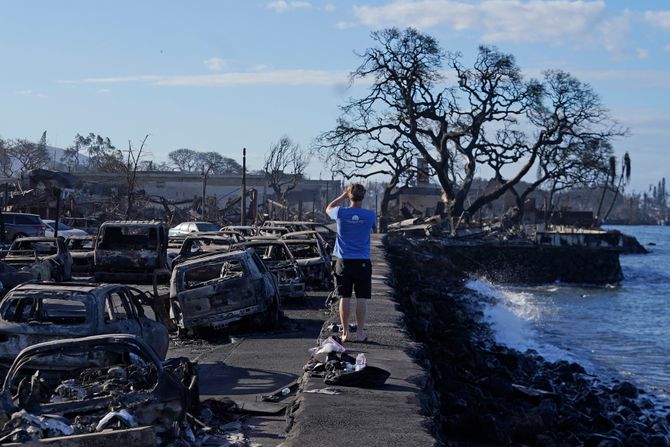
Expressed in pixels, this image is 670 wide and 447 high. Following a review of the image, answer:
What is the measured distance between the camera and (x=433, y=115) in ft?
209

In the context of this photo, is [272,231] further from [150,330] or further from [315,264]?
[150,330]

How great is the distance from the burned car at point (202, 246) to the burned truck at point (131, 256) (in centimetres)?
56

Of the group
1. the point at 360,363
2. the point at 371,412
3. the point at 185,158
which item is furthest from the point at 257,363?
the point at 185,158

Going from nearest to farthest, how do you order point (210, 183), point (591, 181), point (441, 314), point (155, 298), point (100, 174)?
point (155, 298)
point (441, 314)
point (591, 181)
point (100, 174)
point (210, 183)

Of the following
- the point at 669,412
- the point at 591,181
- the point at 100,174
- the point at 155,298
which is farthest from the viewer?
the point at 100,174

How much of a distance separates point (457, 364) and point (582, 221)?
231 feet

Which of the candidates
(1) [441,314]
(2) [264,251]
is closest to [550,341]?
(1) [441,314]

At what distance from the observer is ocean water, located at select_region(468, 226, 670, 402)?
23.5 meters

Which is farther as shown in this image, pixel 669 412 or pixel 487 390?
pixel 669 412

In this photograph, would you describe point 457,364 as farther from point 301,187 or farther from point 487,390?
point 301,187

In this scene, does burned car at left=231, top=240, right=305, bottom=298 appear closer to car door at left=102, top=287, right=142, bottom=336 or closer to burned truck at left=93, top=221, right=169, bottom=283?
burned truck at left=93, top=221, right=169, bottom=283

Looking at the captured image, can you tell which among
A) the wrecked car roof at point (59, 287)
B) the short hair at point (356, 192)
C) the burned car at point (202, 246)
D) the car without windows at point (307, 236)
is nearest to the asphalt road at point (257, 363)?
the wrecked car roof at point (59, 287)

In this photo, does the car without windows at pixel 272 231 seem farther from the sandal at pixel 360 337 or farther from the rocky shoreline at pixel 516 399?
the sandal at pixel 360 337

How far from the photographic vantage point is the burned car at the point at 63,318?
10.4 m
